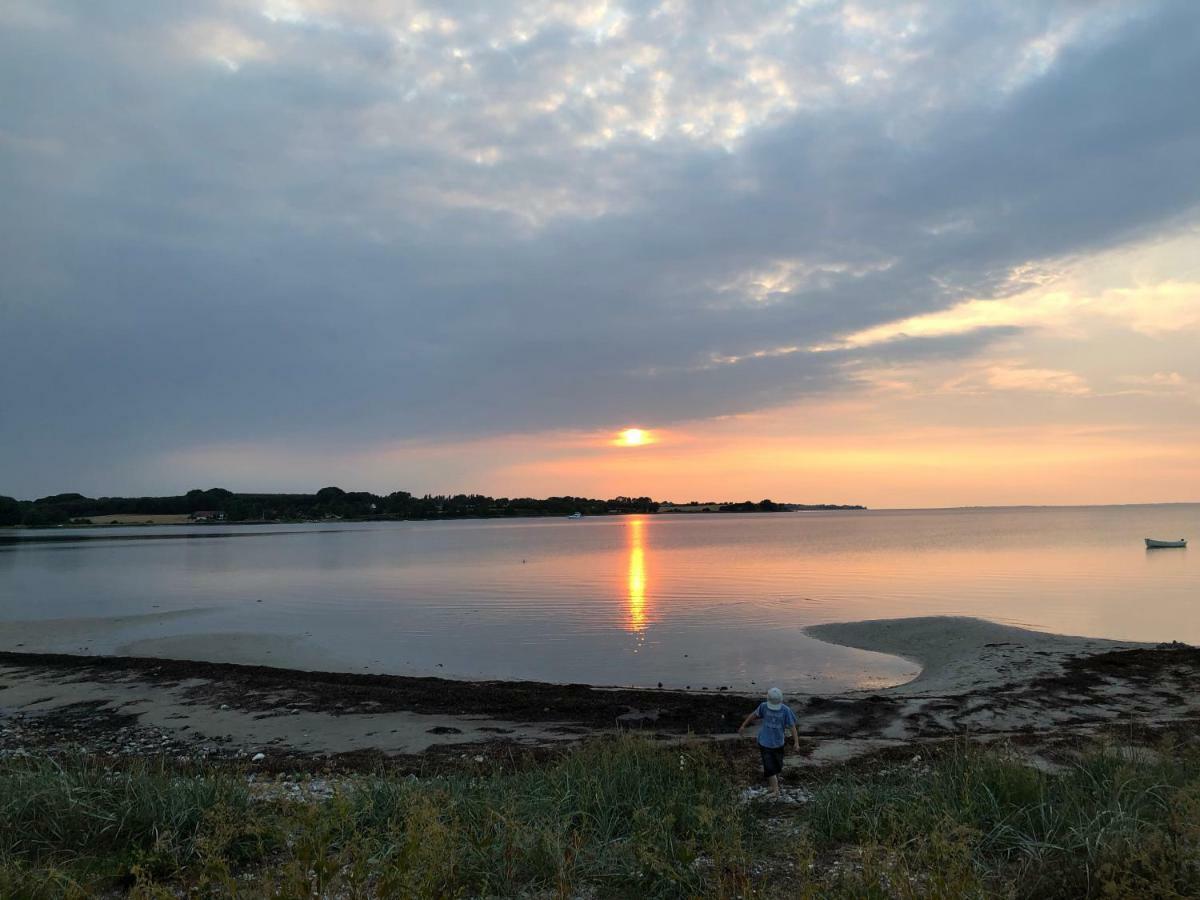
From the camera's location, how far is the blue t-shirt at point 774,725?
938 cm

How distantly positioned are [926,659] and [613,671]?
9.42m

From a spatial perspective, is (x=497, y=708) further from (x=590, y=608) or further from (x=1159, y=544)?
(x=1159, y=544)

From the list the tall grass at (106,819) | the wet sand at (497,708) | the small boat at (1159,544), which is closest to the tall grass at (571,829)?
the tall grass at (106,819)

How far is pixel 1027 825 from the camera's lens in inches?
261

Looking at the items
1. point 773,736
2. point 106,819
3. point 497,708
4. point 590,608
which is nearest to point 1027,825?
point 773,736

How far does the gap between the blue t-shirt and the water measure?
347 inches

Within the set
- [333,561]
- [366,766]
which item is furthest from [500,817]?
[333,561]

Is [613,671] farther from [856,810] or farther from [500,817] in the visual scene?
[500,817]

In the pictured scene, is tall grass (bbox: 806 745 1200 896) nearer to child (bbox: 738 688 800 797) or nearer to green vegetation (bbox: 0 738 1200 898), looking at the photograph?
green vegetation (bbox: 0 738 1200 898)

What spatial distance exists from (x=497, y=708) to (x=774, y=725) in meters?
7.84

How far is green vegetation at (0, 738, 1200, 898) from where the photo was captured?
504cm

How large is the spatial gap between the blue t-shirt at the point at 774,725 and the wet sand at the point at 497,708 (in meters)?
1.17

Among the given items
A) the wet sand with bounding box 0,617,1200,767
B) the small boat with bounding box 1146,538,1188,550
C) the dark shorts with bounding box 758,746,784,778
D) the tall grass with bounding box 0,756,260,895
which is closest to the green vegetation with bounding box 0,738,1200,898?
the tall grass with bounding box 0,756,260,895

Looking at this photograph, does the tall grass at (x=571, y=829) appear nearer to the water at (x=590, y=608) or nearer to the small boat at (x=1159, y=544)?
the water at (x=590, y=608)
